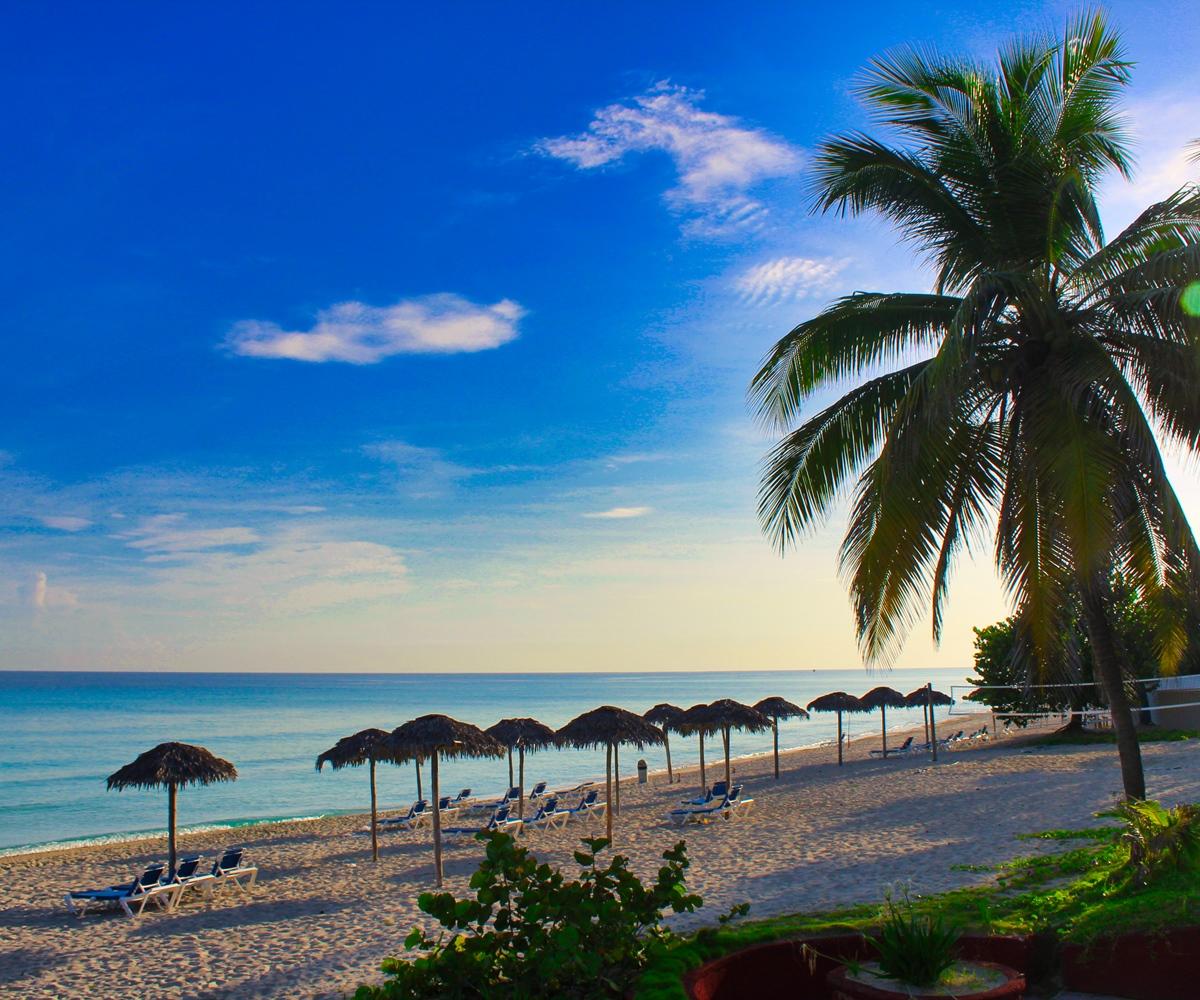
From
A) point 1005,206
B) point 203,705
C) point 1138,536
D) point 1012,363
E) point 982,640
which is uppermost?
point 1005,206

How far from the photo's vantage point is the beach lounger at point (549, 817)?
18.7m

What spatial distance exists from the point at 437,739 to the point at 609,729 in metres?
4.01

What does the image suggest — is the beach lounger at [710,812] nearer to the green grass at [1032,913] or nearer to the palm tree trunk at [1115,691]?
the green grass at [1032,913]

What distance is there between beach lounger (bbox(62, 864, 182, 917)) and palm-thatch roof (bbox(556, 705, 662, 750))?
6339 mm

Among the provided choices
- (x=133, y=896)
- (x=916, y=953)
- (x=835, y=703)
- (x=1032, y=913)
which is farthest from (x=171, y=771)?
(x=835, y=703)

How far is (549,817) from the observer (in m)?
18.8

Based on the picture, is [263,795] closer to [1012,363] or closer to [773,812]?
[773,812]

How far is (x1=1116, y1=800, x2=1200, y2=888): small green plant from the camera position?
19.6 feet

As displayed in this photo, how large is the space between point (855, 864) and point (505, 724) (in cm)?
1054

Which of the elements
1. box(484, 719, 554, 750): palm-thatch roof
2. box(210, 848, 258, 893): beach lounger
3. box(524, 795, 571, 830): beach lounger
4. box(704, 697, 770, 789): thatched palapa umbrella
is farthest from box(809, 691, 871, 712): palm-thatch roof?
box(210, 848, 258, 893): beach lounger

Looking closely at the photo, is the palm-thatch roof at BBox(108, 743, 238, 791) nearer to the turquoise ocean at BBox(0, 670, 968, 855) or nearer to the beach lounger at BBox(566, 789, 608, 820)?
the beach lounger at BBox(566, 789, 608, 820)

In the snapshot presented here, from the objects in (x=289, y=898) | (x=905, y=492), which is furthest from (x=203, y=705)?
(x=905, y=492)

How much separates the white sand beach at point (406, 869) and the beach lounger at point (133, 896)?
243 millimetres

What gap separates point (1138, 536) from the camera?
7469mm
